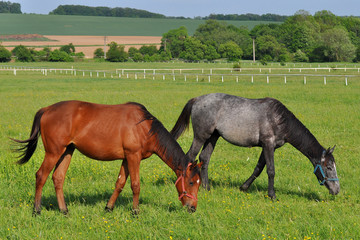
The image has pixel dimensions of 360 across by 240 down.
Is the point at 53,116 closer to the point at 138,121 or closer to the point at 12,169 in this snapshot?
the point at 138,121

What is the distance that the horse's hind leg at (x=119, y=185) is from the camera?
23.1 feet

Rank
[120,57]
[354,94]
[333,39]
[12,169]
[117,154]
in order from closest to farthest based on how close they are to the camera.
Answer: [117,154] < [12,169] < [354,94] < [333,39] < [120,57]

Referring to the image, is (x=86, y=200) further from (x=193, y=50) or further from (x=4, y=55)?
(x=193, y=50)

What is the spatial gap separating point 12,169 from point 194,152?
4.20 m

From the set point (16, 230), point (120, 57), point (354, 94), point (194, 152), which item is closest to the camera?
point (16, 230)

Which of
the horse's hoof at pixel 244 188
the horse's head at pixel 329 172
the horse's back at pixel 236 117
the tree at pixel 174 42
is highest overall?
the tree at pixel 174 42

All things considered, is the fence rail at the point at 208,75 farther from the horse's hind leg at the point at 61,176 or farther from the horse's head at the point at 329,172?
the horse's hind leg at the point at 61,176

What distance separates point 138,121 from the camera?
23.0 feet

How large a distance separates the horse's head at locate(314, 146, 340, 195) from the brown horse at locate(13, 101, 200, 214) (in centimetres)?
264

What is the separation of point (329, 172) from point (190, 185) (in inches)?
112

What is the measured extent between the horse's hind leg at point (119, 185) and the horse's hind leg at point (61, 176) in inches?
28.5

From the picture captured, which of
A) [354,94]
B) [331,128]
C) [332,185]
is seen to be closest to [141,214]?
[332,185]

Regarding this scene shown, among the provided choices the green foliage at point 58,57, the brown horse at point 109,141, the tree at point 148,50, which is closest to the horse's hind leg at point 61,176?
the brown horse at point 109,141

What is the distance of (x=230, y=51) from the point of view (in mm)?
121062
